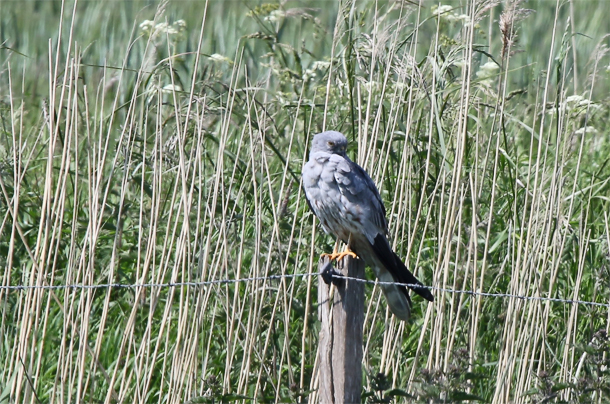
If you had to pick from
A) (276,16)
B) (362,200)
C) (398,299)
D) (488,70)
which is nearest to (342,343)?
(398,299)

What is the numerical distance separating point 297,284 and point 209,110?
3.02 feet

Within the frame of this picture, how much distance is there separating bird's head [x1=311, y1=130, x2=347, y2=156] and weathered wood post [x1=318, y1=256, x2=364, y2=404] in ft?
3.18

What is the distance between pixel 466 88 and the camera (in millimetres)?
2785

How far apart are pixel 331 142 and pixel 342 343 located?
3.64ft

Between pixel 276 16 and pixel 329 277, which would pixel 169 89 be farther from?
pixel 329 277

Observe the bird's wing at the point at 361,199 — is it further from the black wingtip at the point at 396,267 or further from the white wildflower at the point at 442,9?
the white wildflower at the point at 442,9

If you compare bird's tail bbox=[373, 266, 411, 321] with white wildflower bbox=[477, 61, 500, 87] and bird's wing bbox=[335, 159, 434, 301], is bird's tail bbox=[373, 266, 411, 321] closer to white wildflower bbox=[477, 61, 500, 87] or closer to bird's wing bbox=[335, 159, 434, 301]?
bird's wing bbox=[335, 159, 434, 301]

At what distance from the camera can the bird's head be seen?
3066 mm

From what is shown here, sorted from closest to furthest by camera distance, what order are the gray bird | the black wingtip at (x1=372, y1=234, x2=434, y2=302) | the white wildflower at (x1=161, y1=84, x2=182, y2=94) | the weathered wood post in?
1. the weathered wood post
2. the black wingtip at (x1=372, y1=234, x2=434, y2=302)
3. the white wildflower at (x1=161, y1=84, x2=182, y2=94)
4. the gray bird

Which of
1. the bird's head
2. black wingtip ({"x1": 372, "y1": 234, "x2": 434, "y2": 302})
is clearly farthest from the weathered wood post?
the bird's head

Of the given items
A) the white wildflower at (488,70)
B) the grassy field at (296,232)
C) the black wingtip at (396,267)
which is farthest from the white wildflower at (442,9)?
the black wingtip at (396,267)

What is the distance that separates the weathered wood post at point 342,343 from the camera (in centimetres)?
216

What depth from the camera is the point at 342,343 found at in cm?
216

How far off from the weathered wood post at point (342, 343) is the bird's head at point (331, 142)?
38.2 inches
